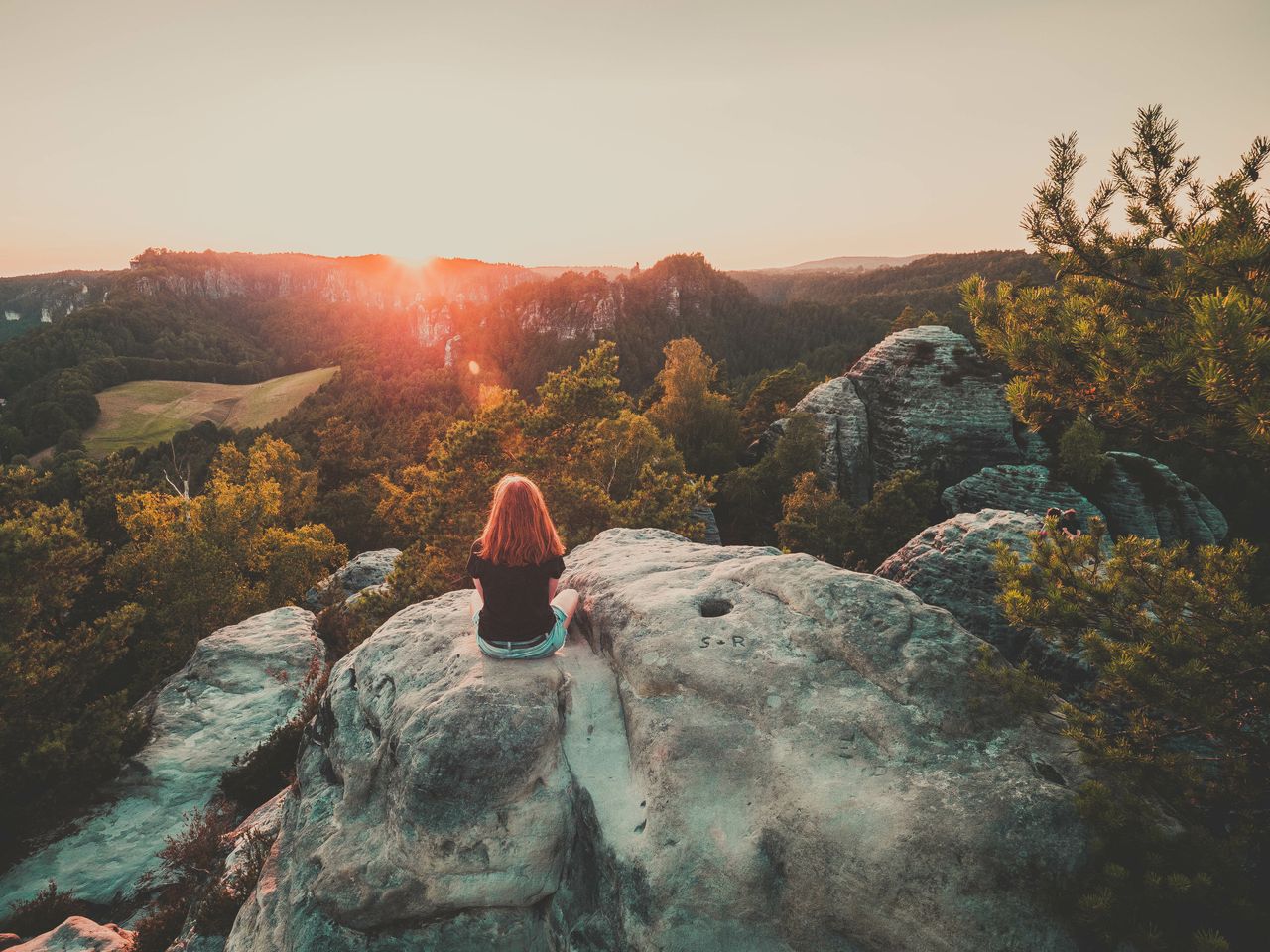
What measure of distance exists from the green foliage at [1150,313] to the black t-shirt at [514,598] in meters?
6.21

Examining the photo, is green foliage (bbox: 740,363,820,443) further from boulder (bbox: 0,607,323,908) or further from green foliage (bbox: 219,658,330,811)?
green foliage (bbox: 219,658,330,811)

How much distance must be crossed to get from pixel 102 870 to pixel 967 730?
18.5 m

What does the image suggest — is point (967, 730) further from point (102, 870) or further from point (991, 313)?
point (102, 870)

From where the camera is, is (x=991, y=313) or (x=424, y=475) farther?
(x=424, y=475)

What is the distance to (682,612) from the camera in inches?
313

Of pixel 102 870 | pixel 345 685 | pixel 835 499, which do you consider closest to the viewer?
pixel 345 685

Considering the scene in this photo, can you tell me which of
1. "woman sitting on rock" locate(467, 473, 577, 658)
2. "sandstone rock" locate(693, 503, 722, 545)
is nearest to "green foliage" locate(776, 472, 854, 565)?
"sandstone rock" locate(693, 503, 722, 545)

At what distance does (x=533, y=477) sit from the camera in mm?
20250

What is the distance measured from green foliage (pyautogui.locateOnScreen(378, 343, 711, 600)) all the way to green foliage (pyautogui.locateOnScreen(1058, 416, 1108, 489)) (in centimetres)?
1897

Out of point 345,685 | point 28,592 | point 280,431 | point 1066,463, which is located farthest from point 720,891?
point 280,431

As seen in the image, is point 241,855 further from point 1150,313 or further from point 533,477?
point 1150,313

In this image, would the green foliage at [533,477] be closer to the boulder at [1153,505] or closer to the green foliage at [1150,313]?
the green foliage at [1150,313]

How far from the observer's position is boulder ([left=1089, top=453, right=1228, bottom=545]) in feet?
84.8

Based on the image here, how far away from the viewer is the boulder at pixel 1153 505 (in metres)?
25.8
